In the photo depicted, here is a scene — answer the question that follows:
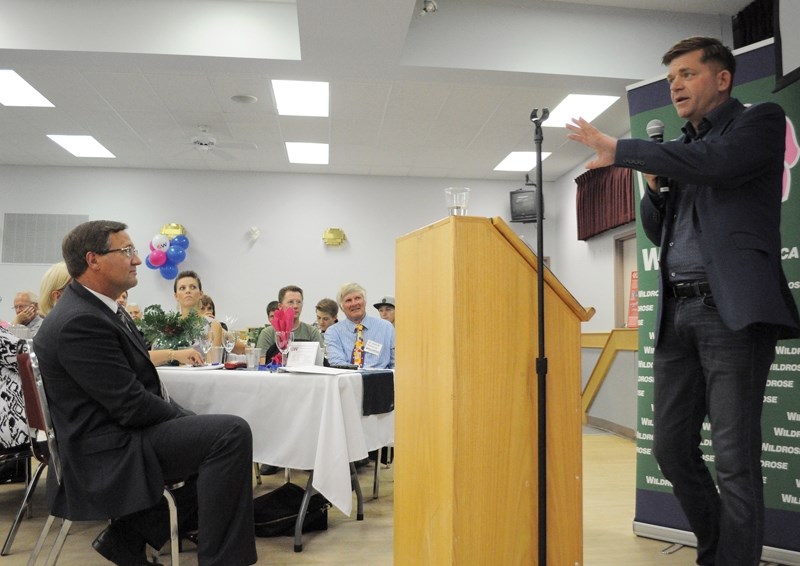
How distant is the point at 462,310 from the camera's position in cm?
163

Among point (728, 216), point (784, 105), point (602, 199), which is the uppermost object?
point (602, 199)

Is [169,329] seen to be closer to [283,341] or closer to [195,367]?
[195,367]

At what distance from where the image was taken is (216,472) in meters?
1.98

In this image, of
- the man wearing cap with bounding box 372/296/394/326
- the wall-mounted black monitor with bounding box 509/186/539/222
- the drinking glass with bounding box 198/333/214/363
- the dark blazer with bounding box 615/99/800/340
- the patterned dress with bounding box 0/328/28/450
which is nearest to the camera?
the dark blazer with bounding box 615/99/800/340

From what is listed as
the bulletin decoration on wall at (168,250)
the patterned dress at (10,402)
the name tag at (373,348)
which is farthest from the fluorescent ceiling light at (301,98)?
the patterned dress at (10,402)

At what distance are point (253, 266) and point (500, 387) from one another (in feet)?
25.2

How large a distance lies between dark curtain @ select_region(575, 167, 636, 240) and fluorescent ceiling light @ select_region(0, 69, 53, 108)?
19.8 ft

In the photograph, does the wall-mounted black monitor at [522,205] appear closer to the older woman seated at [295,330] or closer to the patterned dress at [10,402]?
the older woman seated at [295,330]

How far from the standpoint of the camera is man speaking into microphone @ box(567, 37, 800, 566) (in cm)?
157

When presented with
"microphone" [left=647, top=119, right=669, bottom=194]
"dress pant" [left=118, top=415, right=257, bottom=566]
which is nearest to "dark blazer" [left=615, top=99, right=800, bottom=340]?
"microphone" [left=647, top=119, right=669, bottom=194]

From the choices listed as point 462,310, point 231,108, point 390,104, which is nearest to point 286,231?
point 231,108

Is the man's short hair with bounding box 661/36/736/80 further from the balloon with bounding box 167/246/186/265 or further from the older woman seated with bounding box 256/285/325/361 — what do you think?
the balloon with bounding box 167/246/186/265

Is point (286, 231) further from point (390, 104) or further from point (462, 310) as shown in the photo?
point (462, 310)

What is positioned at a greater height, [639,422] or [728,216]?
[728,216]
